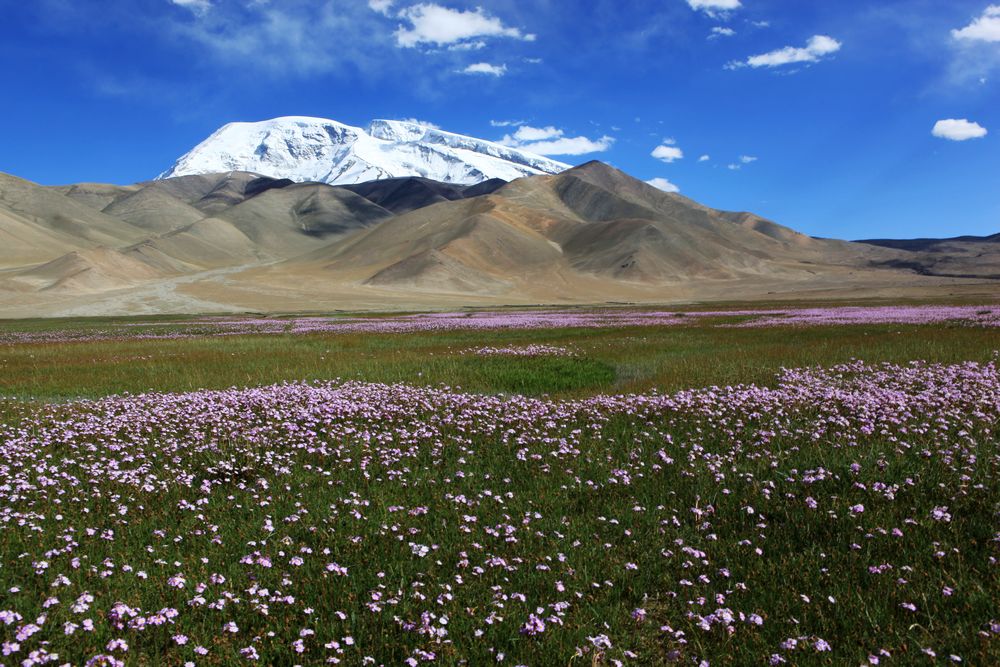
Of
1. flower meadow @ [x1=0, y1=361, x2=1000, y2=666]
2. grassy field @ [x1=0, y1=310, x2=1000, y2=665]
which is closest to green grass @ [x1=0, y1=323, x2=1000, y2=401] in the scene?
grassy field @ [x1=0, y1=310, x2=1000, y2=665]

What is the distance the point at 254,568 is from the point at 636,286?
171m

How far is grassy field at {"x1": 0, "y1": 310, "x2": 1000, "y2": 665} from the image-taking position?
423 centimetres

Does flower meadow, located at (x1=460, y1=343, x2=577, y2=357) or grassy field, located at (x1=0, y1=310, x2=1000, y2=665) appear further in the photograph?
flower meadow, located at (x1=460, y1=343, x2=577, y2=357)

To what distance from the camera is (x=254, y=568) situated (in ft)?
17.3

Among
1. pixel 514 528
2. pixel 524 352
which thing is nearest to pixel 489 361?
pixel 524 352

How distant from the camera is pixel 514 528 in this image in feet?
18.8

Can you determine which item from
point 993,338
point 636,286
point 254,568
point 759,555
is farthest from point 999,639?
point 636,286

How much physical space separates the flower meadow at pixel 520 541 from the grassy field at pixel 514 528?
0.10 ft

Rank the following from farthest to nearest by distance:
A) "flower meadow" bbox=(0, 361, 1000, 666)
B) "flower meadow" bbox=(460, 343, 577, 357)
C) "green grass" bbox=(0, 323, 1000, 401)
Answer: "flower meadow" bbox=(460, 343, 577, 357) → "green grass" bbox=(0, 323, 1000, 401) → "flower meadow" bbox=(0, 361, 1000, 666)

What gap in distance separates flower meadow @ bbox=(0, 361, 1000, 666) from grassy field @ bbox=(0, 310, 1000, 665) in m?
0.03

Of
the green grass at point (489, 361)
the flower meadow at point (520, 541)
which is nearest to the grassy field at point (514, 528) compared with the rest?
the flower meadow at point (520, 541)

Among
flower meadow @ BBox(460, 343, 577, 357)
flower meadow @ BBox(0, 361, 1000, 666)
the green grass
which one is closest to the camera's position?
flower meadow @ BBox(0, 361, 1000, 666)

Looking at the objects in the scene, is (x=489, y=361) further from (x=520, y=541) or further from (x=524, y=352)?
(x=520, y=541)

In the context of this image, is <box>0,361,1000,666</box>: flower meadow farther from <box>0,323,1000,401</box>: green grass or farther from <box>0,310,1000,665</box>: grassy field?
<box>0,323,1000,401</box>: green grass
